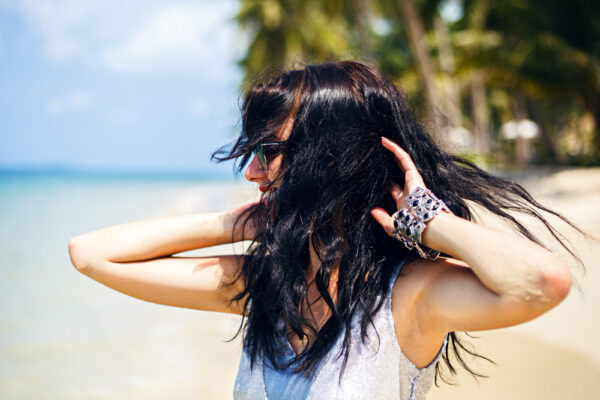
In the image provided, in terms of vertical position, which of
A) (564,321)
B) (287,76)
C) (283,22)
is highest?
(283,22)

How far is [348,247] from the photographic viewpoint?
160cm

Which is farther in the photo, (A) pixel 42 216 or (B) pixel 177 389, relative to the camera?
(A) pixel 42 216

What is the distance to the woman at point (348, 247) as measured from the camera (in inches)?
53.9

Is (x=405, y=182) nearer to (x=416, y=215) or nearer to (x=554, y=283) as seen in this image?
(x=416, y=215)

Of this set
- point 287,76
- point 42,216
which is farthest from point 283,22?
point 287,76

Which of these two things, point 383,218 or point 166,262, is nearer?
point 383,218

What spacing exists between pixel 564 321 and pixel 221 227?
163 inches

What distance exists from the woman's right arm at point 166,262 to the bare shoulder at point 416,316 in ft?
2.08

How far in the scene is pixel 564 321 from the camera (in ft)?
15.2

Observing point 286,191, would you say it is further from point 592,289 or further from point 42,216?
point 42,216

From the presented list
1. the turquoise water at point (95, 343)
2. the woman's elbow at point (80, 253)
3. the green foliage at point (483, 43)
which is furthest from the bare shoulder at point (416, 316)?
the green foliage at point (483, 43)

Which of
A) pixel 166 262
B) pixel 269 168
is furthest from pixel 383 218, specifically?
pixel 166 262

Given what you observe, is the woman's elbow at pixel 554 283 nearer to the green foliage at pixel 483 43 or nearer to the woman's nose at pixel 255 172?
the woman's nose at pixel 255 172

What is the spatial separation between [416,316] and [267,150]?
0.71 meters
